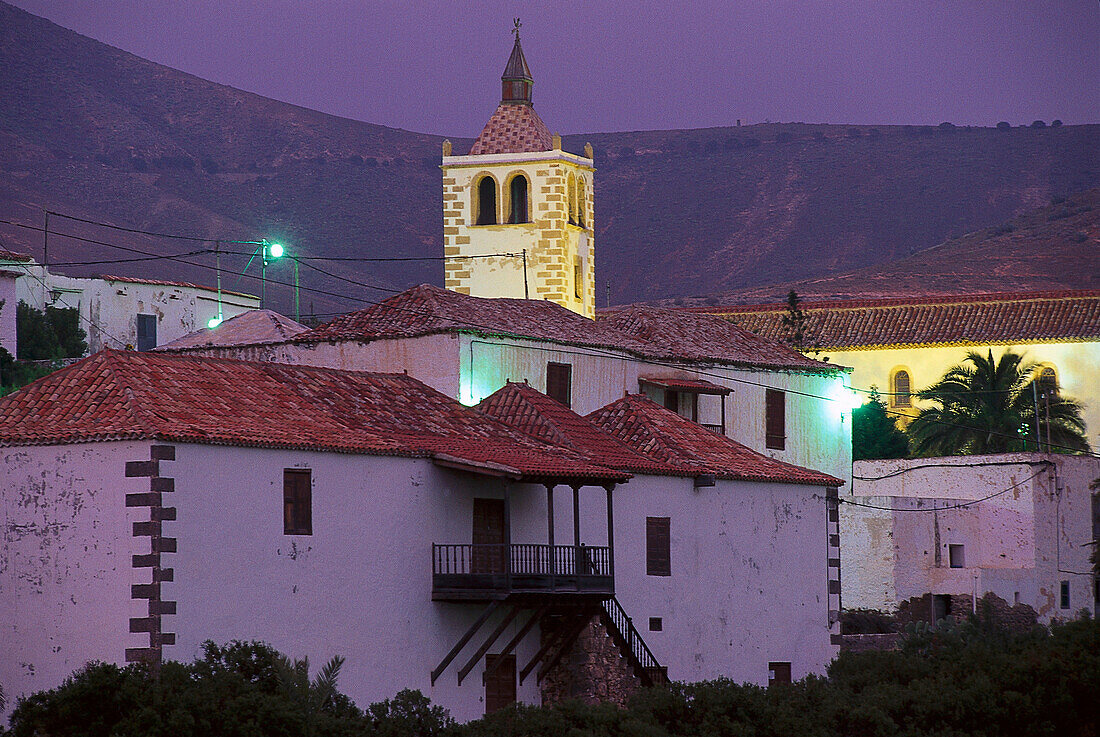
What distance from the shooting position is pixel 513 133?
54.7 meters

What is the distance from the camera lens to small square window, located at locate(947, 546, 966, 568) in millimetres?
48719

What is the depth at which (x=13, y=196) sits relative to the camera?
129 m

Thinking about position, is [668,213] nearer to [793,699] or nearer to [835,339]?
[835,339]

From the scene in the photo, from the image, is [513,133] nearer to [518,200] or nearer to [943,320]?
[518,200]

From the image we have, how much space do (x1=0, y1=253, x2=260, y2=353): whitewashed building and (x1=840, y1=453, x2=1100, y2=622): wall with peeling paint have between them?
21846 mm

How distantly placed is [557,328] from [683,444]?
5013mm

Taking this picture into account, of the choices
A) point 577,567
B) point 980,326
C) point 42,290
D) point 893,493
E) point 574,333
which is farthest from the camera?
point 980,326

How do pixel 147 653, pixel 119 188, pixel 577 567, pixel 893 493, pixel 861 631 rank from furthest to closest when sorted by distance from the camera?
pixel 119 188 < pixel 893 493 < pixel 861 631 < pixel 577 567 < pixel 147 653

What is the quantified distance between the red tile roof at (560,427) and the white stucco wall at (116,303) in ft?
81.0

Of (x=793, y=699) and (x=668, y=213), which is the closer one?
(x=793, y=699)

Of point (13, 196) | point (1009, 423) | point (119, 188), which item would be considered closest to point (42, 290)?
point (1009, 423)

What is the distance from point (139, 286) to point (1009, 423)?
27.2 m

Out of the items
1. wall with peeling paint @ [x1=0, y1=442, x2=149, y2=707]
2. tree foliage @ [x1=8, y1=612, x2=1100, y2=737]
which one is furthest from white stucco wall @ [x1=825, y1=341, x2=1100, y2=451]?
wall with peeling paint @ [x1=0, y1=442, x2=149, y2=707]

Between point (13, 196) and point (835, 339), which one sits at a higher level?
point (13, 196)
